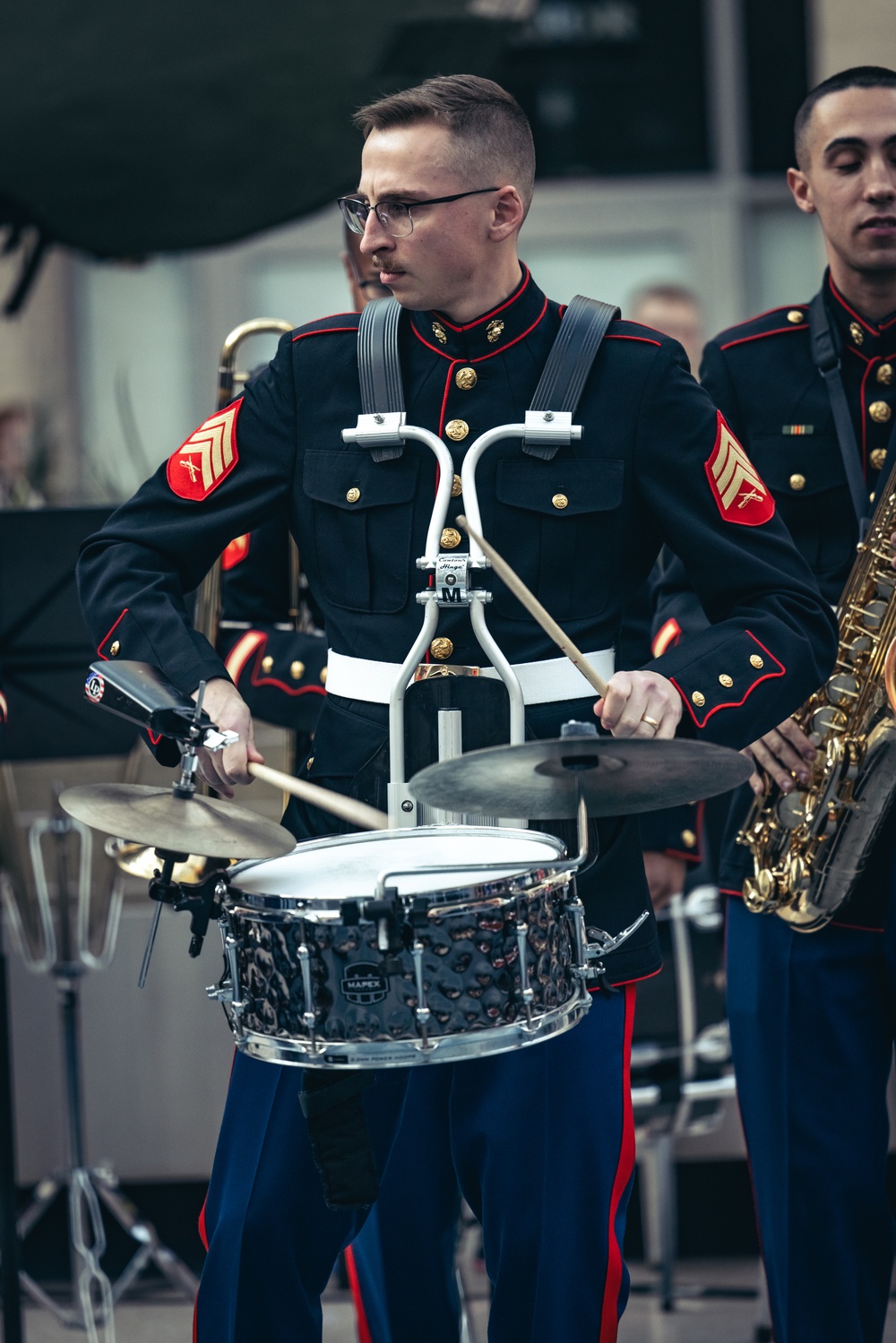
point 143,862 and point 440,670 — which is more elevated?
point 440,670

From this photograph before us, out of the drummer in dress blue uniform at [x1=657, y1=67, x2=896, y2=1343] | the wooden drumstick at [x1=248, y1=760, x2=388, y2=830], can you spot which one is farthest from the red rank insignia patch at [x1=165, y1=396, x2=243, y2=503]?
the drummer in dress blue uniform at [x1=657, y1=67, x2=896, y2=1343]

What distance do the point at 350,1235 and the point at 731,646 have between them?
2.92 ft

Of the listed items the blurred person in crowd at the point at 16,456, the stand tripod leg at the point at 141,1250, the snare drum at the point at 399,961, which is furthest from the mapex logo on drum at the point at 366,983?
the blurred person in crowd at the point at 16,456

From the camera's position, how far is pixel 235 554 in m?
A: 3.54

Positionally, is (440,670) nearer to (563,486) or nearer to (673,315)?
(563,486)

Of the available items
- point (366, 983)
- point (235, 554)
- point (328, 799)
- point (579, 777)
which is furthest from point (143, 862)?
point (579, 777)

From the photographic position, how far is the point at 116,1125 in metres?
4.44

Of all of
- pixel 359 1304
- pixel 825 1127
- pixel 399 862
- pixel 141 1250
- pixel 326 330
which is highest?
pixel 326 330

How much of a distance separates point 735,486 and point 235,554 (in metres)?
1.29

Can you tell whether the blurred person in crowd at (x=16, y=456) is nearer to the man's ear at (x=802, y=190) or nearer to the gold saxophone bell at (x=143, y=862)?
the gold saxophone bell at (x=143, y=862)

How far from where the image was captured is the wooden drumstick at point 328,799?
7.57 feet

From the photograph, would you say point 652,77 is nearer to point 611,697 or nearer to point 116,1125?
point 116,1125

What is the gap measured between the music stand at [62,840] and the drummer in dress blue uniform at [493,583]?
106 centimetres

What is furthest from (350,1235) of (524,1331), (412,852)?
(412,852)
